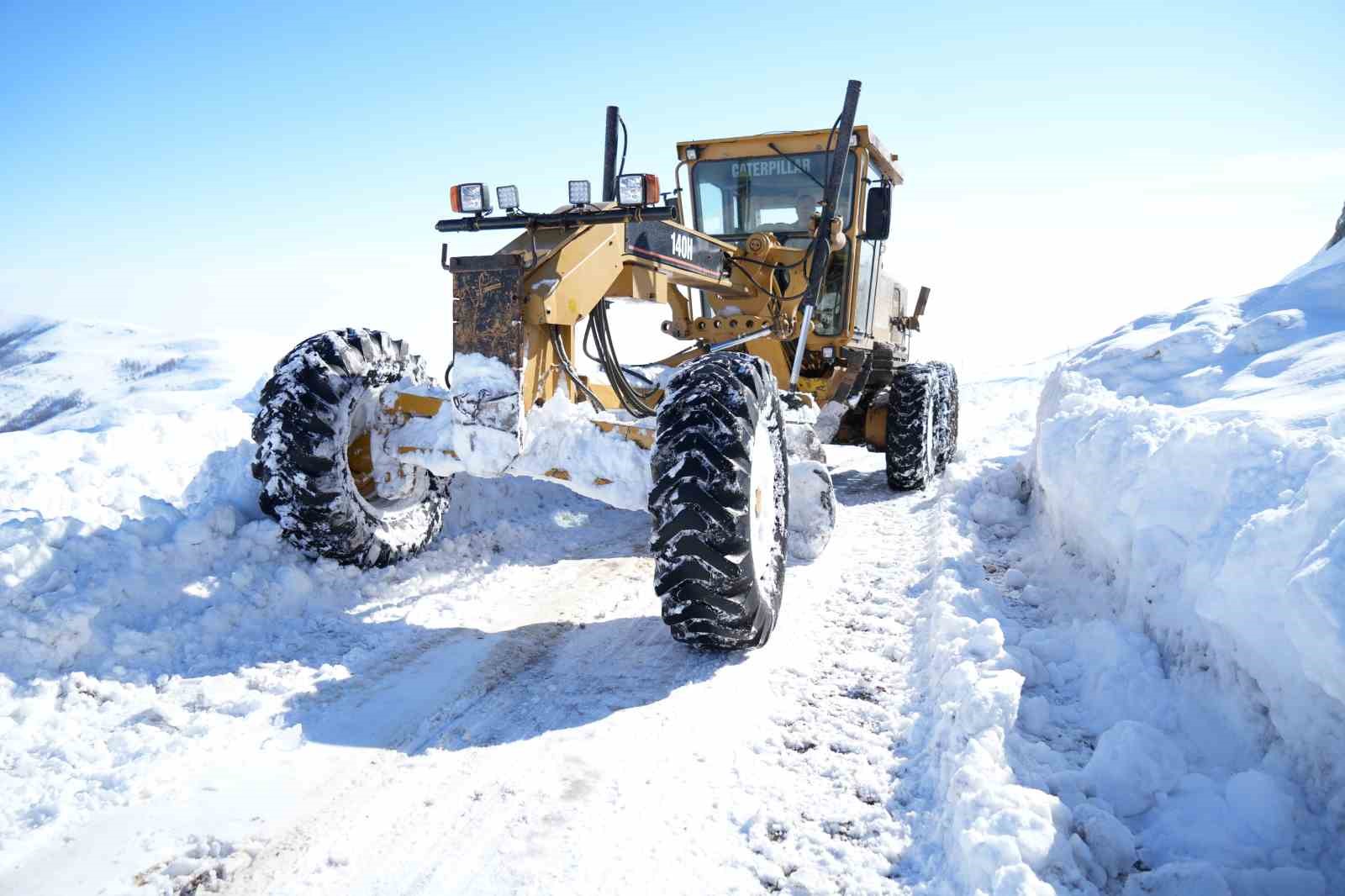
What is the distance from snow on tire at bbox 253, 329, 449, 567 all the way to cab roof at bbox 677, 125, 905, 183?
3.99 meters

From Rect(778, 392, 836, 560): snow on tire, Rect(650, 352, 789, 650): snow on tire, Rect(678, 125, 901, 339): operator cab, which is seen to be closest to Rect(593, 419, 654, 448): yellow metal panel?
Rect(650, 352, 789, 650): snow on tire

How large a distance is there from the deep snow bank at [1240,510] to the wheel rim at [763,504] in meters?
1.54

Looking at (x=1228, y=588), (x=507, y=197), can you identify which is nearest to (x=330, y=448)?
(x=507, y=197)

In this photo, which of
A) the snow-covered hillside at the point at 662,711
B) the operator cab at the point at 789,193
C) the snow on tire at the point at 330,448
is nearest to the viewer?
the snow-covered hillside at the point at 662,711

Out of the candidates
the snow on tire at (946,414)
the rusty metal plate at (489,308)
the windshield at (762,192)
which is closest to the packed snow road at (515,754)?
the rusty metal plate at (489,308)

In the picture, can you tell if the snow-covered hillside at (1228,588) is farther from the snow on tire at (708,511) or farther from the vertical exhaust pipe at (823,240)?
the vertical exhaust pipe at (823,240)

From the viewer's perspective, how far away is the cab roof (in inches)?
288

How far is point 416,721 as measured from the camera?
10.4 ft

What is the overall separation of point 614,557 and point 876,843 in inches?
128

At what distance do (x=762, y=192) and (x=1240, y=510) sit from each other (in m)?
5.46

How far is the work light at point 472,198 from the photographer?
411 centimetres

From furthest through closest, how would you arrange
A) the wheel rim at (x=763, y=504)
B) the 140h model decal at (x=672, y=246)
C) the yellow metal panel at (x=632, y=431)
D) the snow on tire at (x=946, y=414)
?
the snow on tire at (x=946, y=414)
the 140h model decal at (x=672, y=246)
the yellow metal panel at (x=632, y=431)
the wheel rim at (x=763, y=504)

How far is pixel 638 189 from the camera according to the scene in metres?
3.98

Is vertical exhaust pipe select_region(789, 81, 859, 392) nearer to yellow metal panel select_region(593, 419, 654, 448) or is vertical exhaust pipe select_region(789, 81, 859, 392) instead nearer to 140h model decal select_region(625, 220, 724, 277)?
140h model decal select_region(625, 220, 724, 277)
